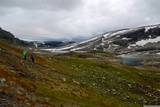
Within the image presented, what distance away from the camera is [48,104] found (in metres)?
24.2

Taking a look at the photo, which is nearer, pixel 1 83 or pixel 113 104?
pixel 1 83

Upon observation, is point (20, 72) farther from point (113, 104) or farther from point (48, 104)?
point (113, 104)

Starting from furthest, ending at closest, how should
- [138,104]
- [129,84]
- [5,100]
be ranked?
[129,84]
[138,104]
[5,100]

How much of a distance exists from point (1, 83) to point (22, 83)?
3744mm

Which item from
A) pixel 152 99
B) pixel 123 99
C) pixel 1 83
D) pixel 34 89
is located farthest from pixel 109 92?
pixel 1 83

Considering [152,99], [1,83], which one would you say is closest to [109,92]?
[152,99]

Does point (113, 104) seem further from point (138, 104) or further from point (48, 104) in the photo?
point (48, 104)

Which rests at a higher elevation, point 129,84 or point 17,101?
point 17,101

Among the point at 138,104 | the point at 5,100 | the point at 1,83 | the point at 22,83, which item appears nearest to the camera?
the point at 5,100

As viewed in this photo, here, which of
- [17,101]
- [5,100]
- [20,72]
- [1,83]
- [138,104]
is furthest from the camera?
[138,104]

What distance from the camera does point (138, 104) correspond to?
127 ft

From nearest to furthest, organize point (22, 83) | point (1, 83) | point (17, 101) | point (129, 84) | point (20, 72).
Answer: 1. point (17, 101)
2. point (1, 83)
3. point (22, 83)
4. point (20, 72)
5. point (129, 84)

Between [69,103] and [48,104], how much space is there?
397cm

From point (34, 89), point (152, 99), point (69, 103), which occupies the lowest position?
point (152, 99)
